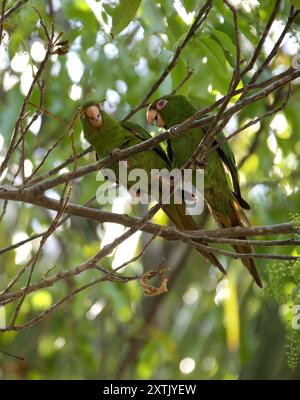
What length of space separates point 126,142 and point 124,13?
1.28 metres

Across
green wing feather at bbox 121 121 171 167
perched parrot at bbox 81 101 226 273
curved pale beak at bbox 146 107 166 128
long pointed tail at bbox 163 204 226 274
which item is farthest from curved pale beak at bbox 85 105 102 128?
long pointed tail at bbox 163 204 226 274

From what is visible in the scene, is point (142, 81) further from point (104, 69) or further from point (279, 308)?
point (279, 308)

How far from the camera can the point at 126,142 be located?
12.1 feet

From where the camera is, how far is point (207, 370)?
5.88 m

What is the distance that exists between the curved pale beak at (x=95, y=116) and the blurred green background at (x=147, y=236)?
0.16 meters

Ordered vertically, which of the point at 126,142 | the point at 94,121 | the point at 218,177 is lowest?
the point at 218,177

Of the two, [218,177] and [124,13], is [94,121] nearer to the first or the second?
[218,177]

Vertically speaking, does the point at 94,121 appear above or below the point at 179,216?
above

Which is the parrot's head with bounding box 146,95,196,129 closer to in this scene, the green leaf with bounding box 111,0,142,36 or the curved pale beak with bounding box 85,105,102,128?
the curved pale beak with bounding box 85,105,102,128

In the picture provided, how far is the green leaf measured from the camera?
96.2 inches

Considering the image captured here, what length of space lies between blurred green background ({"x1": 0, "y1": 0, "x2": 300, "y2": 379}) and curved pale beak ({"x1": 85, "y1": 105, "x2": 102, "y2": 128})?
6.4 inches

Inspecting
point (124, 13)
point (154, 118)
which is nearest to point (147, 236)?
point (154, 118)

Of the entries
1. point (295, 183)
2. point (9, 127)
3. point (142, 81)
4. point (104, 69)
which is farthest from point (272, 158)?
point (9, 127)

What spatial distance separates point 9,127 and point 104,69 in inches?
24.7
